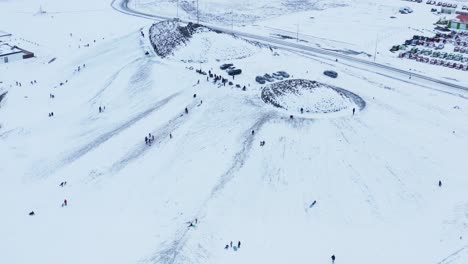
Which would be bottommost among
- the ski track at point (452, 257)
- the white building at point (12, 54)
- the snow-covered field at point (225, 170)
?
the ski track at point (452, 257)

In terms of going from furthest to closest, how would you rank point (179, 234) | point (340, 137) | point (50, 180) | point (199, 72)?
point (199, 72) < point (340, 137) < point (50, 180) < point (179, 234)

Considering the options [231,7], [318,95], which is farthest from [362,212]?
[231,7]

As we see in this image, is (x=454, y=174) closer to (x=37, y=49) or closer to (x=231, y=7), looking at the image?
(x=37, y=49)

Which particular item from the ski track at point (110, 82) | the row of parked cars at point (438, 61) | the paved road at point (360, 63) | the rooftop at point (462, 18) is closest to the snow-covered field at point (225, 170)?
the ski track at point (110, 82)

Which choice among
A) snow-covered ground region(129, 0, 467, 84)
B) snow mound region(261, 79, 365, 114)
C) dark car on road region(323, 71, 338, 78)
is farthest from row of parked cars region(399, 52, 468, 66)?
snow mound region(261, 79, 365, 114)

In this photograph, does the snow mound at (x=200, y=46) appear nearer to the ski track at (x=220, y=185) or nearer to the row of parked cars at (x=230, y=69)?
the row of parked cars at (x=230, y=69)

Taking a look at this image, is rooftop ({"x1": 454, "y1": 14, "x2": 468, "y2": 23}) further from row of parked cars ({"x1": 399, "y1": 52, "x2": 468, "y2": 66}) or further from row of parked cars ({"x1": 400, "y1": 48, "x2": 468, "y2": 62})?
row of parked cars ({"x1": 399, "y1": 52, "x2": 468, "y2": 66})

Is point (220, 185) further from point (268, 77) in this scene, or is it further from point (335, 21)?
point (335, 21)
